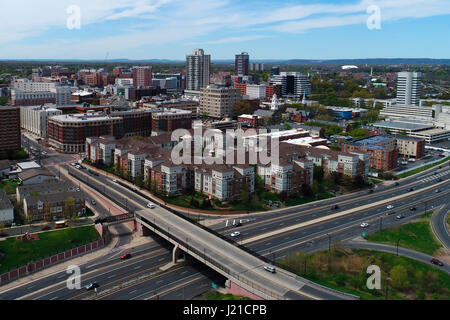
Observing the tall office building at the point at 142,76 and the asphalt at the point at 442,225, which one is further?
the tall office building at the point at 142,76

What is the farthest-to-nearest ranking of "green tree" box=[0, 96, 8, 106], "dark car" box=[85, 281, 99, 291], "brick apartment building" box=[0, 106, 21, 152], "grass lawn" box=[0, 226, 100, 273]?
"green tree" box=[0, 96, 8, 106] → "brick apartment building" box=[0, 106, 21, 152] → "grass lawn" box=[0, 226, 100, 273] → "dark car" box=[85, 281, 99, 291]

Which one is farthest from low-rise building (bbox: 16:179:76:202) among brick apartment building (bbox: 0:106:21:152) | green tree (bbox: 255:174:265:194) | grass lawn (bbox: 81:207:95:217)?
brick apartment building (bbox: 0:106:21:152)

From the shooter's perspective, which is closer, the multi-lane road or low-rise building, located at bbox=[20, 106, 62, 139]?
the multi-lane road

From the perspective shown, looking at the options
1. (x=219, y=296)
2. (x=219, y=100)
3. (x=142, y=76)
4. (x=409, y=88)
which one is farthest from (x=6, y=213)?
(x=142, y=76)

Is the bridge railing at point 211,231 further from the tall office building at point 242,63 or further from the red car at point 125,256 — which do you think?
the tall office building at point 242,63

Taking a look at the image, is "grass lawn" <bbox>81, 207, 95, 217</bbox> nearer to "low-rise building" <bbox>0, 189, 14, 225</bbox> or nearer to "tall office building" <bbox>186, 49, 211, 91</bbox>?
"low-rise building" <bbox>0, 189, 14, 225</bbox>

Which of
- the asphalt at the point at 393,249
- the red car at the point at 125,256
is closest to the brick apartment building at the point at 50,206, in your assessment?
the red car at the point at 125,256

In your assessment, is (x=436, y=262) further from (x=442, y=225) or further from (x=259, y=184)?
(x=259, y=184)
